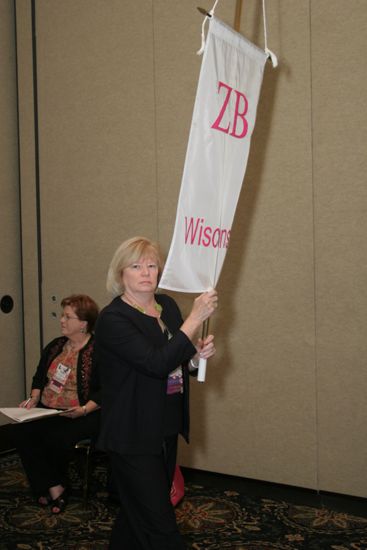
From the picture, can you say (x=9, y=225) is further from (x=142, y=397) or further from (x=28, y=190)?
(x=142, y=397)

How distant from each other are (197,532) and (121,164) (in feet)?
8.17

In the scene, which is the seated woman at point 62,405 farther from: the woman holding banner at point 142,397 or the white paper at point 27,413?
the woman holding banner at point 142,397

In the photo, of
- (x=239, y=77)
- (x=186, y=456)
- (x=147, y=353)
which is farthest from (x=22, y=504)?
(x=239, y=77)

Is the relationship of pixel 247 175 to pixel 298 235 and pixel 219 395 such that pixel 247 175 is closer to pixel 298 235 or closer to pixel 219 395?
pixel 298 235

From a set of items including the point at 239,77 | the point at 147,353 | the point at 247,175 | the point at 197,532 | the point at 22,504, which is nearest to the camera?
the point at 147,353

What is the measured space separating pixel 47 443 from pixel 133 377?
5.40 ft

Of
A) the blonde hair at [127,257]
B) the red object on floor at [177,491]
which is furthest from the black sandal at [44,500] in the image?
the blonde hair at [127,257]

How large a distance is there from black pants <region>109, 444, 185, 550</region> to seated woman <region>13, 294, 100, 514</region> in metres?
1.19

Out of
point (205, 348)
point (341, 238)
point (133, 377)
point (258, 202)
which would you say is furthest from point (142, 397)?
point (258, 202)

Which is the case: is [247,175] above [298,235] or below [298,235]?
above

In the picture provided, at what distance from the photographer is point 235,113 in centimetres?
236

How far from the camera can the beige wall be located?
3.55 m

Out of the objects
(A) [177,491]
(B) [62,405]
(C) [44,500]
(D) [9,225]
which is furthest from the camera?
(D) [9,225]

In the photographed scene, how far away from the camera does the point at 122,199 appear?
14.4 feet
